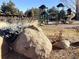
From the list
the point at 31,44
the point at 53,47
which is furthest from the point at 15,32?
the point at 53,47

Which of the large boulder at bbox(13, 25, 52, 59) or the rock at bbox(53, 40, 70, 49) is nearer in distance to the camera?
the large boulder at bbox(13, 25, 52, 59)

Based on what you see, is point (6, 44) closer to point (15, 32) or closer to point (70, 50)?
point (15, 32)

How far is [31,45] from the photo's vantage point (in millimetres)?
6406

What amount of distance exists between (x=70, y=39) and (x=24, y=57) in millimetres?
2370

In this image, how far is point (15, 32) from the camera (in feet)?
22.4

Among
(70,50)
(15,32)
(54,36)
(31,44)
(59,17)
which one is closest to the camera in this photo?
(31,44)

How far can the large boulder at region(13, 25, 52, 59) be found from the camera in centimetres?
640

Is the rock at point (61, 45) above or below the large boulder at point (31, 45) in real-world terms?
below

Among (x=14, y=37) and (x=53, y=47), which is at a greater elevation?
(x=14, y=37)

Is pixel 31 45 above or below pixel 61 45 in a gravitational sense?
above

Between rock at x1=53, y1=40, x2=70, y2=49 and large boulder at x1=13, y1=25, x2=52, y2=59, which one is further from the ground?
large boulder at x1=13, y1=25, x2=52, y2=59

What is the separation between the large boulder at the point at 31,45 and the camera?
6402 mm

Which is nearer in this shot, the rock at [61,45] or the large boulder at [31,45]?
the large boulder at [31,45]

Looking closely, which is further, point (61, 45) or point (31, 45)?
point (61, 45)
